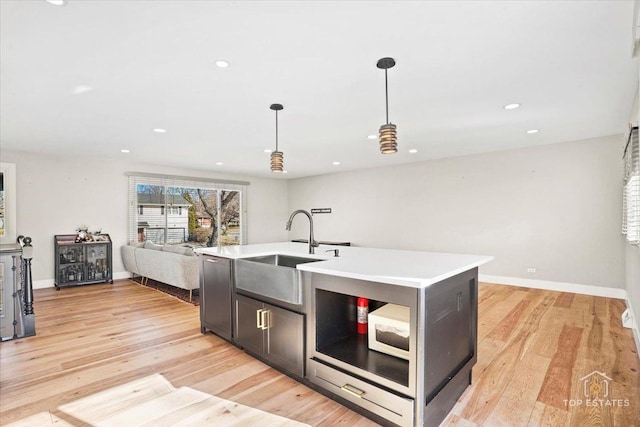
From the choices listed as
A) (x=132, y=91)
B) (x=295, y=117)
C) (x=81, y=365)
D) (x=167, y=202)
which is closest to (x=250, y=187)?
(x=167, y=202)

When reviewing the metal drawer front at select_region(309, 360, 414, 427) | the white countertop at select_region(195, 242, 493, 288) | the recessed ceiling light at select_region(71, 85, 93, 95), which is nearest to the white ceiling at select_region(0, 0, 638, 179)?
the recessed ceiling light at select_region(71, 85, 93, 95)

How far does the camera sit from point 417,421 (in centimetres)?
160

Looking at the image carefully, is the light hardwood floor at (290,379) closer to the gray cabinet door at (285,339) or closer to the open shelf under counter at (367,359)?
the gray cabinet door at (285,339)

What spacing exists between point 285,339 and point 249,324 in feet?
1.54

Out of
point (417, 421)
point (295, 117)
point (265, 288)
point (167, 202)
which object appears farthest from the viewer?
point (167, 202)

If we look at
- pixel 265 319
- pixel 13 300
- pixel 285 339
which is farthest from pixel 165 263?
pixel 285 339

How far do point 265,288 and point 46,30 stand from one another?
2.10 meters

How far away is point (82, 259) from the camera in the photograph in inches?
224

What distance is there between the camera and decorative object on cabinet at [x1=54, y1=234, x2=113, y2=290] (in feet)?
18.0

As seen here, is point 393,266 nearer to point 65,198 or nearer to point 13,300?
point 13,300

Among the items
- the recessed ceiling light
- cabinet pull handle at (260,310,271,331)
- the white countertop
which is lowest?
cabinet pull handle at (260,310,271,331)

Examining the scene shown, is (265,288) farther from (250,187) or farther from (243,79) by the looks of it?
(250,187)

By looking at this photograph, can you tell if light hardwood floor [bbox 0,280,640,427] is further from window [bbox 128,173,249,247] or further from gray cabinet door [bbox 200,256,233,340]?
window [bbox 128,173,249,247]

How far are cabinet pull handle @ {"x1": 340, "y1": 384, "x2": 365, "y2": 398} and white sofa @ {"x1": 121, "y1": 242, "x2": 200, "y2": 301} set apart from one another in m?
3.16
